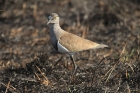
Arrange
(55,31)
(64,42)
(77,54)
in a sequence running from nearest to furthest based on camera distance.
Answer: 1. (64,42)
2. (55,31)
3. (77,54)

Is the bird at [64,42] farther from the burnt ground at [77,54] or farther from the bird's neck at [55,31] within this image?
the burnt ground at [77,54]

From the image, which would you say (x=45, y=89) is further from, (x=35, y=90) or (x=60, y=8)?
(x=60, y=8)

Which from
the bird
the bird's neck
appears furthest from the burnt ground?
the bird's neck

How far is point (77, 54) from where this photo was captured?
7.06m

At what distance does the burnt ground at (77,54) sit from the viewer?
217 inches

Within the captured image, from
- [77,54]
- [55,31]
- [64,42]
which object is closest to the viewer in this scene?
[64,42]

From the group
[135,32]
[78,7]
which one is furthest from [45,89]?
[78,7]

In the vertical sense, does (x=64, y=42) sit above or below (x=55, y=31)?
below

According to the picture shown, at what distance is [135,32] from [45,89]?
3187mm

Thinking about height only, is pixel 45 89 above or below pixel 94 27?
below

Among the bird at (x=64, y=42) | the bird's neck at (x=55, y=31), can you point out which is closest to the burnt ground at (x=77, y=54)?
the bird at (x=64, y=42)

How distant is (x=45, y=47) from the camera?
7.44 m

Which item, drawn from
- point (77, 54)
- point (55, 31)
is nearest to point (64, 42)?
point (55, 31)

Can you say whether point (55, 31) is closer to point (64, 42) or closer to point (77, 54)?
point (64, 42)
